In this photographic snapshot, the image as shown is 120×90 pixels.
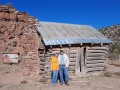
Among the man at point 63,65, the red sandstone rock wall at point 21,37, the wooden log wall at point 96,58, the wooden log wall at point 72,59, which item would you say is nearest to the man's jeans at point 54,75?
the man at point 63,65

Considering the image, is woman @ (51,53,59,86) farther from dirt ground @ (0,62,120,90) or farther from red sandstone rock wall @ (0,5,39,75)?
red sandstone rock wall @ (0,5,39,75)

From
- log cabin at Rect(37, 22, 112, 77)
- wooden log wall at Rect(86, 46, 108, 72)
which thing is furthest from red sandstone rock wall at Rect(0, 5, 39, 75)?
wooden log wall at Rect(86, 46, 108, 72)

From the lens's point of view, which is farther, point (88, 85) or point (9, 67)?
point (9, 67)

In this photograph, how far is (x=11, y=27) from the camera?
1523 cm

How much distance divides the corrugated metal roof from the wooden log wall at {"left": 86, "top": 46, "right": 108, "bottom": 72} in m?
0.57

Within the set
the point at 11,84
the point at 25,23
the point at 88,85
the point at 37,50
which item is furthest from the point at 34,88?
the point at 25,23

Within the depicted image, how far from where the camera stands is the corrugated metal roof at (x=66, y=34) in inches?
563

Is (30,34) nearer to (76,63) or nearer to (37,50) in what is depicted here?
(37,50)

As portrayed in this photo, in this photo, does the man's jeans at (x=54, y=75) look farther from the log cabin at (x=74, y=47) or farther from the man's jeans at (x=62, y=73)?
the log cabin at (x=74, y=47)

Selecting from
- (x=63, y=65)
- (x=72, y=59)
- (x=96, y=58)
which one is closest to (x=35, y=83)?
(x=63, y=65)

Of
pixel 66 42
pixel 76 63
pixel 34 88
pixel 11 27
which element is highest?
pixel 11 27

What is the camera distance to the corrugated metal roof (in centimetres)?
1430

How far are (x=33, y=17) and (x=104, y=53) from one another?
5197 mm

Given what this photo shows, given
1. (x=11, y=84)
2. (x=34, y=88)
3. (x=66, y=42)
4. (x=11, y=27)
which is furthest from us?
(x=11, y=27)
